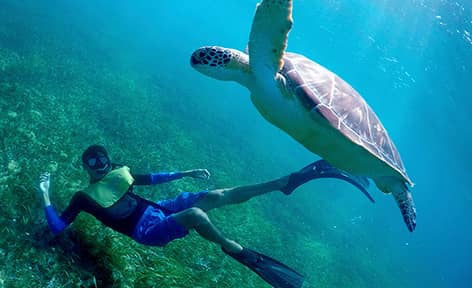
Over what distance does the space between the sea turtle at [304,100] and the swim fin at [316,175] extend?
0.64 m

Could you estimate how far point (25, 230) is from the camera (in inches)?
137

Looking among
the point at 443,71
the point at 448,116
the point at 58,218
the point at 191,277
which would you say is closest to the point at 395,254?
the point at 443,71

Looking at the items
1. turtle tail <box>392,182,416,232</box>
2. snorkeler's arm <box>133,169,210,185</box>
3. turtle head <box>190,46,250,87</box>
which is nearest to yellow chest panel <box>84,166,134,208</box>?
snorkeler's arm <box>133,169,210,185</box>

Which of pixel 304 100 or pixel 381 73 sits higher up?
pixel 381 73

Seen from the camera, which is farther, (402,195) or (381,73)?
(381,73)

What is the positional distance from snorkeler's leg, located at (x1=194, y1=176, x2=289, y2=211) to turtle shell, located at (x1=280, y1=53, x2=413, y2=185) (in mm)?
1542

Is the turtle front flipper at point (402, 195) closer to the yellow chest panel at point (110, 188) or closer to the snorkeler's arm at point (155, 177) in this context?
the snorkeler's arm at point (155, 177)

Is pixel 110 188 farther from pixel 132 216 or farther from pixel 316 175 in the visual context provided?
pixel 316 175

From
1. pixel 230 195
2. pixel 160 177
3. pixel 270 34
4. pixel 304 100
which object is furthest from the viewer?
pixel 160 177

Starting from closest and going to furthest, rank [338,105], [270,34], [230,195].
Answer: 1. [270,34]
2. [338,105]
3. [230,195]

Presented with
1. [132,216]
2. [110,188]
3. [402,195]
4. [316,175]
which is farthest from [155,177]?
[402,195]

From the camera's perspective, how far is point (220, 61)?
4.22 meters

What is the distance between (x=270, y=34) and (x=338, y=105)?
1.49m

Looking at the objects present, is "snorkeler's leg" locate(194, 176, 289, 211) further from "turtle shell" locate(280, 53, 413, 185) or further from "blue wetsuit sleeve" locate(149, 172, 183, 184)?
"turtle shell" locate(280, 53, 413, 185)
